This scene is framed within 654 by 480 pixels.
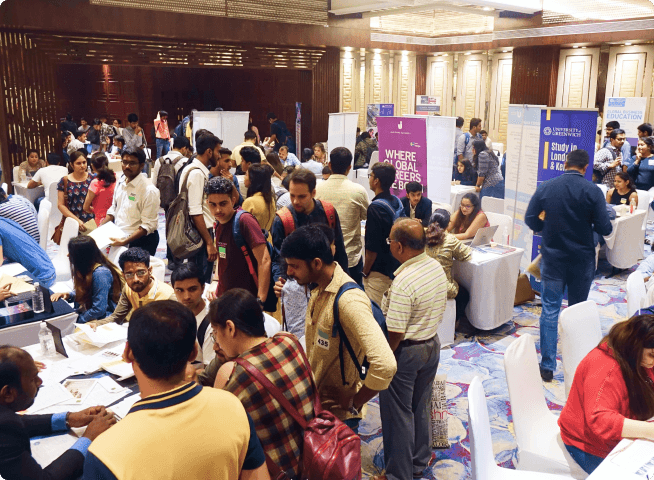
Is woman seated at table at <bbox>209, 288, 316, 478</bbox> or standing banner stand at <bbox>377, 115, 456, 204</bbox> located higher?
standing banner stand at <bbox>377, 115, 456, 204</bbox>

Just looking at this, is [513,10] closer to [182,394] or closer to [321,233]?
[321,233]

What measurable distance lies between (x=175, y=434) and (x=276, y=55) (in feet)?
40.0

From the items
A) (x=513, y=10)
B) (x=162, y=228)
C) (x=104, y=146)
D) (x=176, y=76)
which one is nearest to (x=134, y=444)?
(x=162, y=228)

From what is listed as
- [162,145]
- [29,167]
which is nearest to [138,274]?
[29,167]

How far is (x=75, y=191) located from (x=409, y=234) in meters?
4.23

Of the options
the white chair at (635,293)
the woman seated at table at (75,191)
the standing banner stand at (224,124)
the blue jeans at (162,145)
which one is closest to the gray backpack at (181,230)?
the woman seated at table at (75,191)

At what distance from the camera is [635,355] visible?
2271 mm

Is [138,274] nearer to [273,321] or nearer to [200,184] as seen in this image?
[273,321]

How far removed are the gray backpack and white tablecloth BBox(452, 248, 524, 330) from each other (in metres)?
2.29

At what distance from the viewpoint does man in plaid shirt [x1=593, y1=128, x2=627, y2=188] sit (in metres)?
8.25

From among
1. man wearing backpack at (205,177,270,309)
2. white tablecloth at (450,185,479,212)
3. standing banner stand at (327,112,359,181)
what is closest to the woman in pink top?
man wearing backpack at (205,177,270,309)

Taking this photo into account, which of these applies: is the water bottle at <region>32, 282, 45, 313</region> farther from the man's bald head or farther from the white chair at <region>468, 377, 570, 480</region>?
the white chair at <region>468, 377, 570, 480</region>

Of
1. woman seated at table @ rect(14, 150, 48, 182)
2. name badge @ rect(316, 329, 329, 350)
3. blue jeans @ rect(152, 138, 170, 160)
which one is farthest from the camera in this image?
blue jeans @ rect(152, 138, 170, 160)

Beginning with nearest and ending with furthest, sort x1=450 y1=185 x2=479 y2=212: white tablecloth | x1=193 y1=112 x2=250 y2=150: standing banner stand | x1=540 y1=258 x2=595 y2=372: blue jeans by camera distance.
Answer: x1=540 y1=258 x2=595 y2=372: blue jeans < x1=450 y1=185 x2=479 y2=212: white tablecloth < x1=193 y1=112 x2=250 y2=150: standing banner stand
